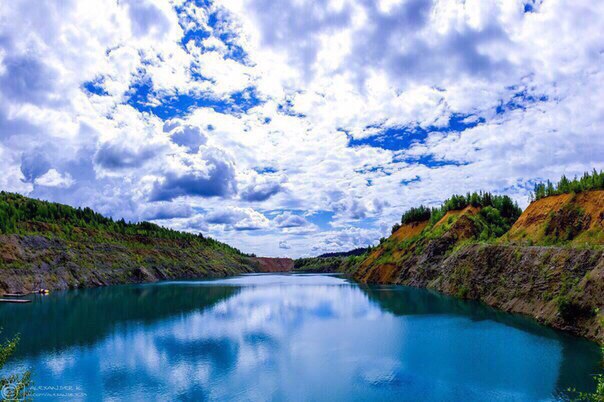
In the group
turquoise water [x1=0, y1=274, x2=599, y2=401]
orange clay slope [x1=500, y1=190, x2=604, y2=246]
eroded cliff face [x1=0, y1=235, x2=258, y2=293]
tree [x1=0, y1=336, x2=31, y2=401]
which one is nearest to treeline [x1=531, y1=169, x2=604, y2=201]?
orange clay slope [x1=500, y1=190, x2=604, y2=246]

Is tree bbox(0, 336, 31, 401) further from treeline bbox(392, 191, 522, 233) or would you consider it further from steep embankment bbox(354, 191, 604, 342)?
treeline bbox(392, 191, 522, 233)

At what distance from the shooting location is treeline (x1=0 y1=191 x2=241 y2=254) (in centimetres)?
9131

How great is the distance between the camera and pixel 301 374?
24453mm

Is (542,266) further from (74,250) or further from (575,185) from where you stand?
(74,250)

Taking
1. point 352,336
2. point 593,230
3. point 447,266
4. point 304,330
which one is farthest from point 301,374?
point 447,266

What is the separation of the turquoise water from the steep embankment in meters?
2.45

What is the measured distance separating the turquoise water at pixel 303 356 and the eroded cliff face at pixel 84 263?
33.6 meters

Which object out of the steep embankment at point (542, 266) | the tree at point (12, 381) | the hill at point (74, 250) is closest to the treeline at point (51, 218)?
the hill at point (74, 250)

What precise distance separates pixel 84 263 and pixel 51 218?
18.5 meters

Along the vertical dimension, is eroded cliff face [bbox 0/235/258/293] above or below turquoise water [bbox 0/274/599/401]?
above

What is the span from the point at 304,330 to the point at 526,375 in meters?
21.6

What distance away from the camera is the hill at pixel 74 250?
8075 cm

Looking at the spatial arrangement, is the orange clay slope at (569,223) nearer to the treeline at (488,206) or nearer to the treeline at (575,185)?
the treeline at (575,185)

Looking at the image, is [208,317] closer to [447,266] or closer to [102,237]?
[447,266]
